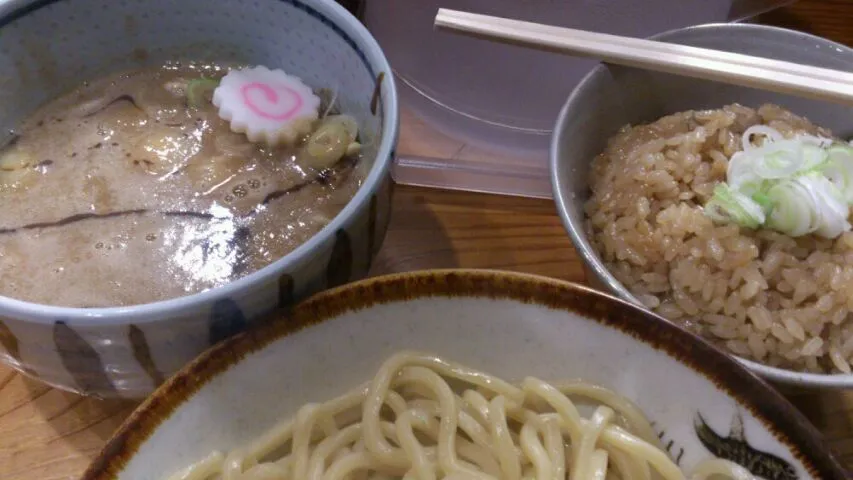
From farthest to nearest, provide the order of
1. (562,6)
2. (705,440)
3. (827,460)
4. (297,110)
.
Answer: (562,6)
(297,110)
(705,440)
(827,460)

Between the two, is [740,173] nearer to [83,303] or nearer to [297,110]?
[297,110]

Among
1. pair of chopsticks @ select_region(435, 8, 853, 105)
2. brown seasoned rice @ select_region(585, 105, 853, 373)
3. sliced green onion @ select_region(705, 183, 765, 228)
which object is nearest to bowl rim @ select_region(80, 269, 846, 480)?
brown seasoned rice @ select_region(585, 105, 853, 373)

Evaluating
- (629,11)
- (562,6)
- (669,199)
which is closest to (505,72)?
(562,6)

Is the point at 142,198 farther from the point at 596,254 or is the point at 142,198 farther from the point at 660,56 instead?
the point at 660,56

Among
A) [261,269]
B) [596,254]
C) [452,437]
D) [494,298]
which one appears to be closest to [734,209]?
[596,254]

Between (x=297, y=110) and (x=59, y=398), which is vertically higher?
(x=297, y=110)

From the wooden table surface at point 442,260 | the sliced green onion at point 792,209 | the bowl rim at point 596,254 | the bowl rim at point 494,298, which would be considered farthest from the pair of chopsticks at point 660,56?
the bowl rim at point 494,298

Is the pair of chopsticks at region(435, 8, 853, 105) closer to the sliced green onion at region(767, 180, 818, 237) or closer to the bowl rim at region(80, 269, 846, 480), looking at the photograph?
the sliced green onion at region(767, 180, 818, 237)
